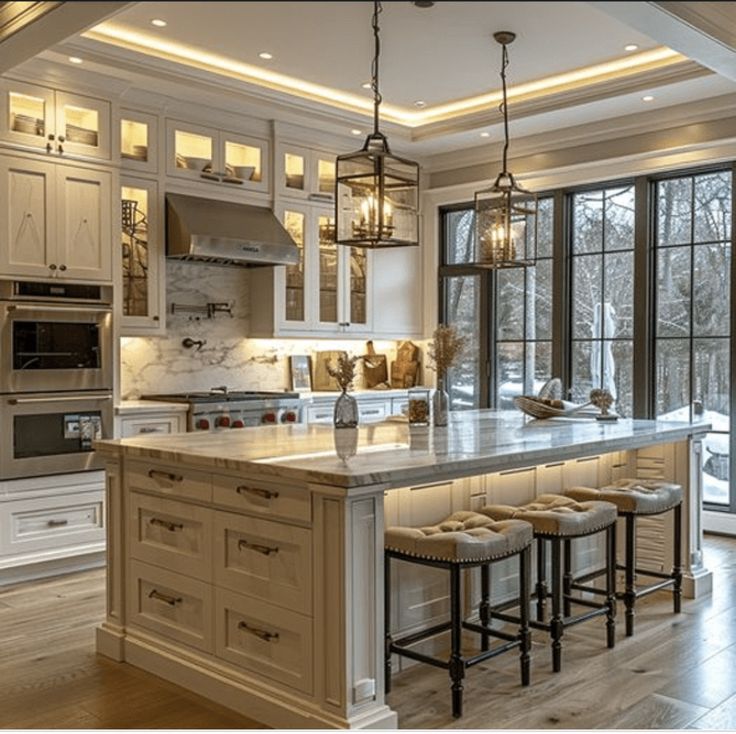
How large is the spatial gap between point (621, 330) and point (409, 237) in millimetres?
3158

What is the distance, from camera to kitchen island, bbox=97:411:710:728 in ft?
8.61

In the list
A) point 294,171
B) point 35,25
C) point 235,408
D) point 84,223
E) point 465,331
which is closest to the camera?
point 35,25

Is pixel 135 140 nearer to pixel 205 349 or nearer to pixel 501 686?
pixel 205 349

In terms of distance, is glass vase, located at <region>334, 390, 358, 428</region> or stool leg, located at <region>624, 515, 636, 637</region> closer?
stool leg, located at <region>624, 515, 636, 637</region>

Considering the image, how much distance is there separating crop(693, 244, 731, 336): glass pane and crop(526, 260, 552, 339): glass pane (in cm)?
113

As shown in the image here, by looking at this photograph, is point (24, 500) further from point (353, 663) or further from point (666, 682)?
point (666, 682)

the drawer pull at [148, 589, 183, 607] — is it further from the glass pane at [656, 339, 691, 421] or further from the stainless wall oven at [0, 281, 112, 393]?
the glass pane at [656, 339, 691, 421]

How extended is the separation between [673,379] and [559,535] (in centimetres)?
308

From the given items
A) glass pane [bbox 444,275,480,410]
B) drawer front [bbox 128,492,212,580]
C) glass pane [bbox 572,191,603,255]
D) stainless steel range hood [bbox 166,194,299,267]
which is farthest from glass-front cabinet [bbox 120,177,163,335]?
glass pane [bbox 572,191,603,255]

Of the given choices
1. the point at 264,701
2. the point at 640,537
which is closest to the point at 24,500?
the point at 264,701

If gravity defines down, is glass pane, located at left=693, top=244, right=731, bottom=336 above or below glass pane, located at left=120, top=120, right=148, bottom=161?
below

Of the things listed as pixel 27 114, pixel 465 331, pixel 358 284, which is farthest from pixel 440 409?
pixel 465 331

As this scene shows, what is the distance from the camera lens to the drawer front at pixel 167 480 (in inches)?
121

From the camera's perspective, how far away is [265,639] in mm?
2857
